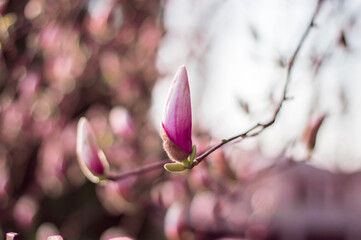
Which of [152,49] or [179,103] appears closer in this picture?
[179,103]

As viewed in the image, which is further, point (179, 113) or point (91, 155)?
point (91, 155)

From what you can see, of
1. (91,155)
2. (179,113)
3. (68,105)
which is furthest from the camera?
(68,105)

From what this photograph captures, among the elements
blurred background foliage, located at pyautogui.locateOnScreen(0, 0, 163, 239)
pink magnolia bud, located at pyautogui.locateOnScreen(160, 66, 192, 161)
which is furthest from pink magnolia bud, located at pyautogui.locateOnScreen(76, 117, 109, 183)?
blurred background foliage, located at pyautogui.locateOnScreen(0, 0, 163, 239)

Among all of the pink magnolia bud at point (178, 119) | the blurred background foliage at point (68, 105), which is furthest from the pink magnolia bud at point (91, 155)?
the blurred background foliage at point (68, 105)

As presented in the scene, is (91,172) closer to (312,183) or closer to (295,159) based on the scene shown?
(295,159)

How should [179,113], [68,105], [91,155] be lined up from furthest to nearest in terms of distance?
[68,105] → [91,155] → [179,113]

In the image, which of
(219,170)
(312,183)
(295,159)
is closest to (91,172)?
(219,170)

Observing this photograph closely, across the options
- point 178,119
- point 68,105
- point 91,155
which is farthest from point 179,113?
point 68,105

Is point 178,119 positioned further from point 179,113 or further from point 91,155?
point 91,155

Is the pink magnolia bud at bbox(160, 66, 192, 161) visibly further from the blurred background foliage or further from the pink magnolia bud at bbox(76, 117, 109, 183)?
the blurred background foliage
